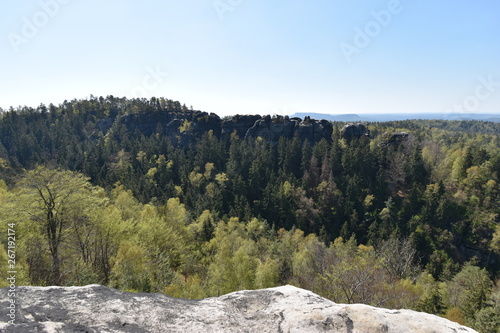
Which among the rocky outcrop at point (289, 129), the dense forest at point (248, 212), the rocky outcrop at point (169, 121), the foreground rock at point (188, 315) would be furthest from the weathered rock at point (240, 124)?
the foreground rock at point (188, 315)

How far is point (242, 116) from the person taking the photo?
117 m

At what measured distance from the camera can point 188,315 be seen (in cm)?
500

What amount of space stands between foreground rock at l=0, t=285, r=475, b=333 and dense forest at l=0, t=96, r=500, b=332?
14542 millimetres

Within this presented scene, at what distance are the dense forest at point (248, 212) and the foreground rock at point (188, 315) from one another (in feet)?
47.7

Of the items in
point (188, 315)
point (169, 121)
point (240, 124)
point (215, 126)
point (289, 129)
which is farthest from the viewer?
point (169, 121)

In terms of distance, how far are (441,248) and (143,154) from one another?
324ft

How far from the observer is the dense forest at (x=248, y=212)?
19953 millimetres

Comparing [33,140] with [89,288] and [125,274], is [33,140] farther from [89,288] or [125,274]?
[89,288]

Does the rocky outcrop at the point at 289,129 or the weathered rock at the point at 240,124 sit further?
the weathered rock at the point at 240,124

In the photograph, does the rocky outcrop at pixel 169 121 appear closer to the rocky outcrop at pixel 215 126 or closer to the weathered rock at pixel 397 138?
the rocky outcrop at pixel 215 126

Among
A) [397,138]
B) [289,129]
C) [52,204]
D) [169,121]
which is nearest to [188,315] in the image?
[52,204]

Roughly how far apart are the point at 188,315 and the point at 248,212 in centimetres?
6533

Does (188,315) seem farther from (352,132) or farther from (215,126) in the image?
(215,126)

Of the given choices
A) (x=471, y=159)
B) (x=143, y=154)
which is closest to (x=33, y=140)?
(x=143, y=154)
